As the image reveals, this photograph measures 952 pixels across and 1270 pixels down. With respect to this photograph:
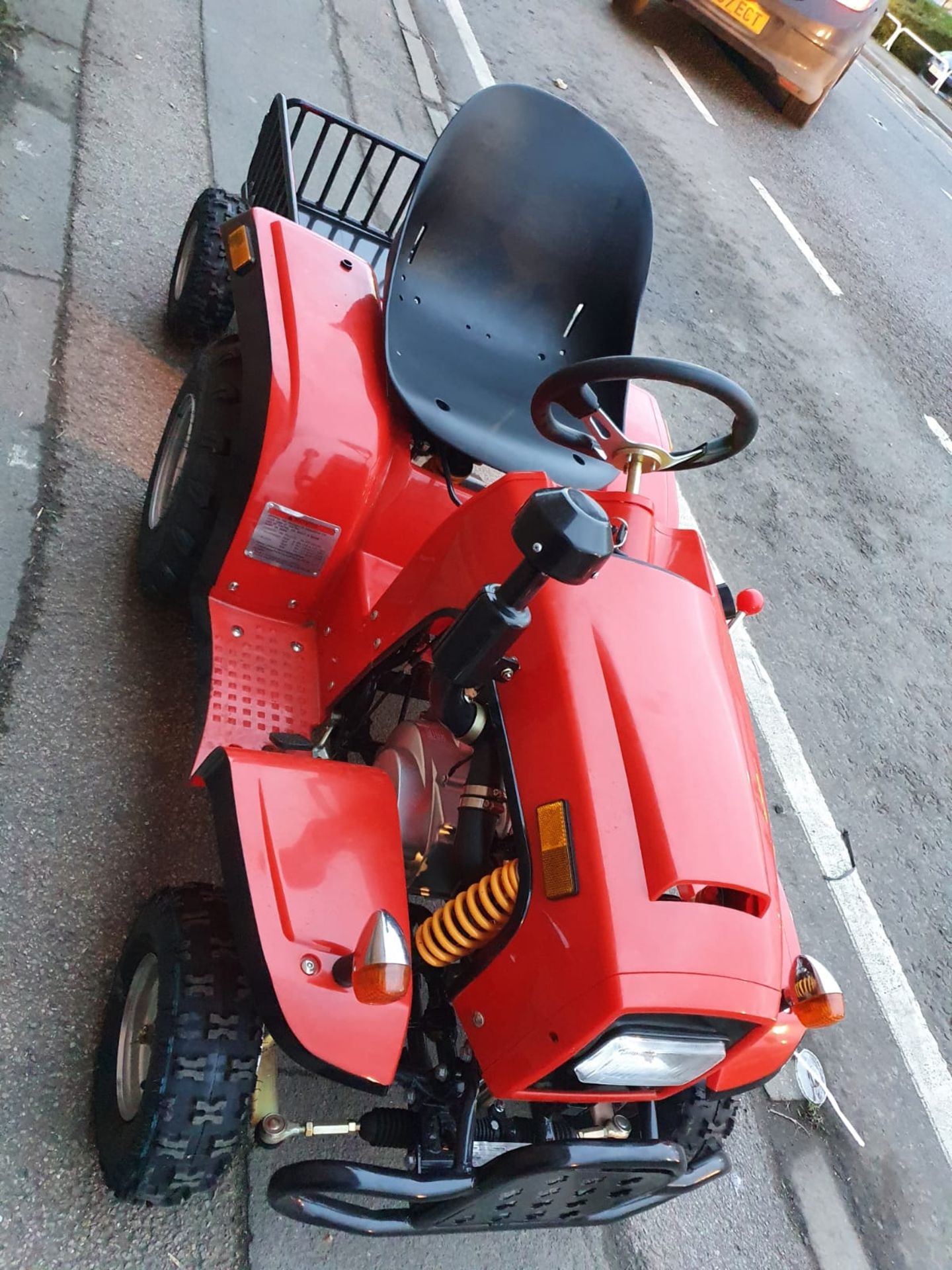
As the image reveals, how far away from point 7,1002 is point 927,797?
313cm

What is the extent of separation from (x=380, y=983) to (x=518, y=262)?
6.35 feet

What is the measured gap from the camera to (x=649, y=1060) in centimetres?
151

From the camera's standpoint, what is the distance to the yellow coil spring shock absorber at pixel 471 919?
163cm

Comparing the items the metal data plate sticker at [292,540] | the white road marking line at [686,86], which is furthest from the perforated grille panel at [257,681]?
the white road marking line at [686,86]

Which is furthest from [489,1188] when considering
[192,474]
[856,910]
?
[856,910]

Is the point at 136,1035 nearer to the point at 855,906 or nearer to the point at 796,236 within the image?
the point at 855,906

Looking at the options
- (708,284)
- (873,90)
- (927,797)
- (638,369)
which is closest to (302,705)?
(638,369)

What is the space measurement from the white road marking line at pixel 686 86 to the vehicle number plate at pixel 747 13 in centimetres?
52

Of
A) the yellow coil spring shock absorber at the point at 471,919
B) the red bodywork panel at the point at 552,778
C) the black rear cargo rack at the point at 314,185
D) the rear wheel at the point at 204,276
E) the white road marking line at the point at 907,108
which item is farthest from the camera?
the white road marking line at the point at 907,108

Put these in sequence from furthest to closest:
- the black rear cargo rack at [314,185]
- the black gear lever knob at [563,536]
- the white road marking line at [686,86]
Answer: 1. the white road marking line at [686,86]
2. the black rear cargo rack at [314,185]
3. the black gear lever knob at [563,536]

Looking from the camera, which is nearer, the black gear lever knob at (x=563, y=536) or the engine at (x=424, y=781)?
the black gear lever knob at (x=563, y=536)

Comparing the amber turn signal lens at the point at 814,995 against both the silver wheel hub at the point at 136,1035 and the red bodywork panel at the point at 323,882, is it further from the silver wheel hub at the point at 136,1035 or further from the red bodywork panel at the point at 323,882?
the silver wheel hub at the point at 136,1035

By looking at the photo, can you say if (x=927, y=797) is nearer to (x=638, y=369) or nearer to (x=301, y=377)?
(x=638, y=369)

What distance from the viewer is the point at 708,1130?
1.88 metres
